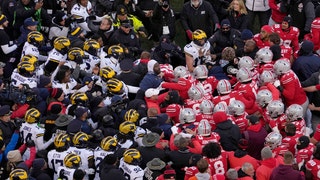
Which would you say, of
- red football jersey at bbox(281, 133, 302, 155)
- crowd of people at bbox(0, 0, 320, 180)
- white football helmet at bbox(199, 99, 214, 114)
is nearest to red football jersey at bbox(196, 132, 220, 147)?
crowd of people at bbox(0, 0, 320, 180)

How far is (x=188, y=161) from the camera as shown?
14078mm

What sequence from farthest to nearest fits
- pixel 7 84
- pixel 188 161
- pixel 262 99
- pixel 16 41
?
1. pixel 16 41
2. pixel 7 84
3. pixel 262 99
4. pixel 188 161

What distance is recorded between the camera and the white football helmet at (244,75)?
16.1 metres

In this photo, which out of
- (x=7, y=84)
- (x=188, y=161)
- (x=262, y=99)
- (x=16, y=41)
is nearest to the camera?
(x=188, y=161)

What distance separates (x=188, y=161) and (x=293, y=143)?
77.2 inches

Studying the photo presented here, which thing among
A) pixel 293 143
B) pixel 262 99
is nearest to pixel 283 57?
pixel 262 99

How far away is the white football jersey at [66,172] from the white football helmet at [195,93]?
3.35 m

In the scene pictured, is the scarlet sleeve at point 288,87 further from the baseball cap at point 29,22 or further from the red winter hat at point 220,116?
the baseball cap at point 29,22

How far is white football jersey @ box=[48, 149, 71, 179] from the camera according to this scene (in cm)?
1394

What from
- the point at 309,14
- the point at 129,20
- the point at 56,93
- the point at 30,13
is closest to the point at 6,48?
the point at 30,13

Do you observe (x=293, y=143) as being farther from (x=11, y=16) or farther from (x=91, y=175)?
(x=11, y=16)

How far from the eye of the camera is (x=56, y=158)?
14.0 metres

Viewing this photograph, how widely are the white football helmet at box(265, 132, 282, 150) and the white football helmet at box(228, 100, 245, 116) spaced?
935 millimetres

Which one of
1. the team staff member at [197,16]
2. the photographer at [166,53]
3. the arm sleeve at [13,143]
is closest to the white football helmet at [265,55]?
the photographer at [166,53]
